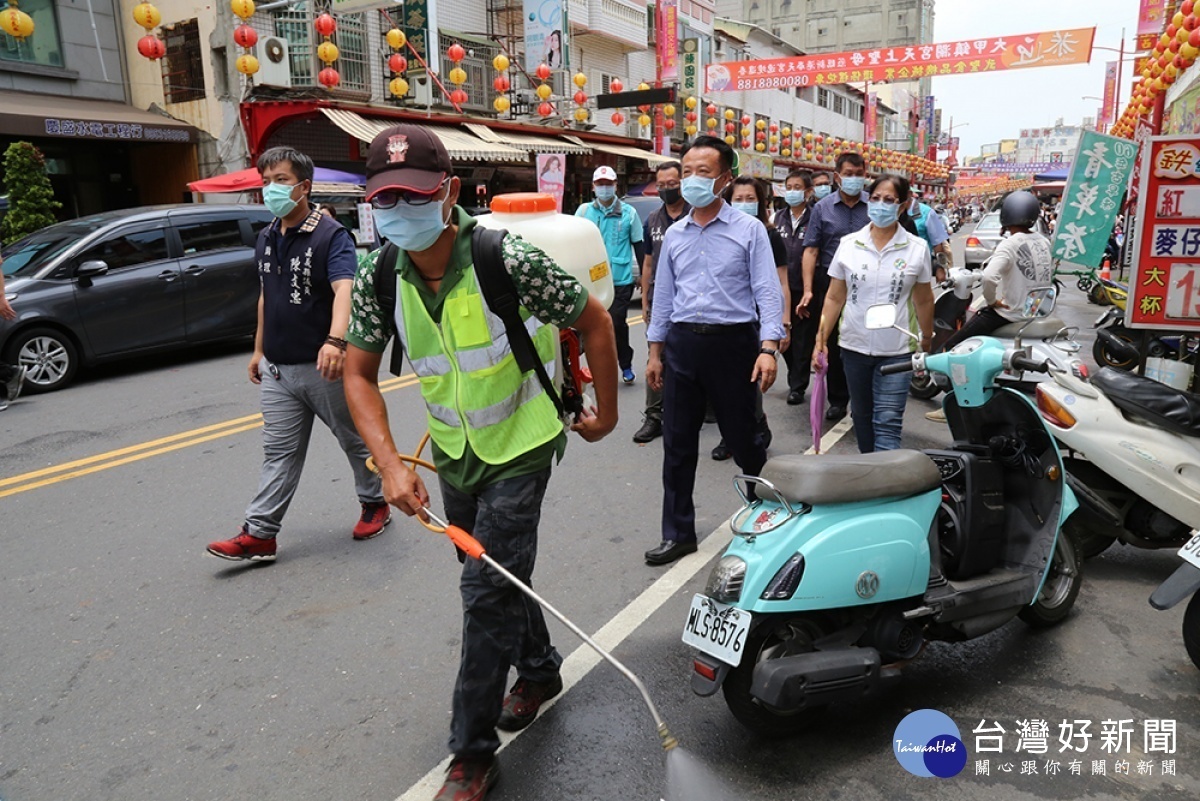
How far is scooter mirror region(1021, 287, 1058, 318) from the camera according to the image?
5.62 metres

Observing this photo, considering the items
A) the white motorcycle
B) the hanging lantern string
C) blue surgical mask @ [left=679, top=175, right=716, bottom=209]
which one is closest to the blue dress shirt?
blue surgical mask @ [left=679, top=175, right=716, bottom=209]

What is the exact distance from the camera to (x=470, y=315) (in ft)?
7.86

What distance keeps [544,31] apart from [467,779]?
21.4 meters

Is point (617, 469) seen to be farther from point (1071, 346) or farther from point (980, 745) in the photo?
point (980, 745)

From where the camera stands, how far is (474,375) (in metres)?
2.43

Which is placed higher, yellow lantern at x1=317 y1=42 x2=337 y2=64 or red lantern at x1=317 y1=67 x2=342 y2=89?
yellow lantern at x1=317 y1=42 x2=337 y2=64

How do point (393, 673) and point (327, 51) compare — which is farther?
point (327, 51)

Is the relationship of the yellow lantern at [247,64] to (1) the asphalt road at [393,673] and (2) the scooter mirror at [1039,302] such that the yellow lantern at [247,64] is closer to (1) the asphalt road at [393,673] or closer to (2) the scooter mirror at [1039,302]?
(1) the asphalt road at [393,673]

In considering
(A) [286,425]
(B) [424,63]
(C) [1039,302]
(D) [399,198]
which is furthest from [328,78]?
(D) [399,198]

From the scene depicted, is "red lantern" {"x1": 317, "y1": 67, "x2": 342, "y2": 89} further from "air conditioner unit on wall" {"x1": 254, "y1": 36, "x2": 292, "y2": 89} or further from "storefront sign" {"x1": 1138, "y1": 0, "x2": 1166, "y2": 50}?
"storefront sign" {"x1": 1138, "y1": 0, "x2": 1166, "y2": 50}

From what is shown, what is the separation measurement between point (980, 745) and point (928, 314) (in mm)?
2459

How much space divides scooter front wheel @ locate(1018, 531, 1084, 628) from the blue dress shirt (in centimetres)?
146

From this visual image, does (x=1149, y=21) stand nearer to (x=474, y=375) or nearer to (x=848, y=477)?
(x=848, y=477)

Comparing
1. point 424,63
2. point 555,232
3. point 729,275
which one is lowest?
point 729,275
